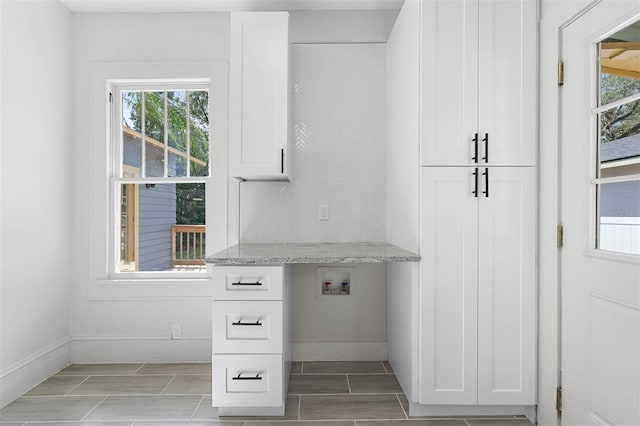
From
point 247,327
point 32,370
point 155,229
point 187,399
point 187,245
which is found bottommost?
point 187,399

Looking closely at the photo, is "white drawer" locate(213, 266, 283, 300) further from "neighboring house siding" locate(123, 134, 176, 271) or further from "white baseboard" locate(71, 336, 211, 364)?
"neighboring house siding" locate(123, 134, 176, 271)

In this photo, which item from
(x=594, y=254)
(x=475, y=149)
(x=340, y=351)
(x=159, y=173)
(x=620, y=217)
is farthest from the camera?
(x=159, y=173)

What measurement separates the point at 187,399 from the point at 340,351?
45.7 inches

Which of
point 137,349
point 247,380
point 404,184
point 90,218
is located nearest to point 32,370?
point 137,349

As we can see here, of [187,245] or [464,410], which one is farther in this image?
[187,245]

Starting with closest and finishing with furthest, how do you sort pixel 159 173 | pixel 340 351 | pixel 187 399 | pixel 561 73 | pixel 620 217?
1. pixel 620 217
2. pixel 561 73
3. pixel 187 399
4. pixel 340 351
5. pixel 159 173

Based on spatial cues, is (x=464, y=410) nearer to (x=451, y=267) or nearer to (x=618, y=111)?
(x=451, y=267)

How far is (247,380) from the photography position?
88.8 inches

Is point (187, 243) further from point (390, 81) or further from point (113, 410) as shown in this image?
point (390, 81)

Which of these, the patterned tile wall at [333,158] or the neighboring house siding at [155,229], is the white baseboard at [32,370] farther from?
the patterned tile wall at [333,158]

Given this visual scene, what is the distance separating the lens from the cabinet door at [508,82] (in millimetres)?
2227

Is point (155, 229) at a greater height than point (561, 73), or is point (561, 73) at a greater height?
point (561, 73)

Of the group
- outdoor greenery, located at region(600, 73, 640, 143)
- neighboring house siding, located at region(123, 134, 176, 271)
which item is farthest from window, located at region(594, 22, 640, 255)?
neighboring house siding, located at region(123, 134, 176, 271)

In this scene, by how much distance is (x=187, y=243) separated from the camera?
10.8ft
